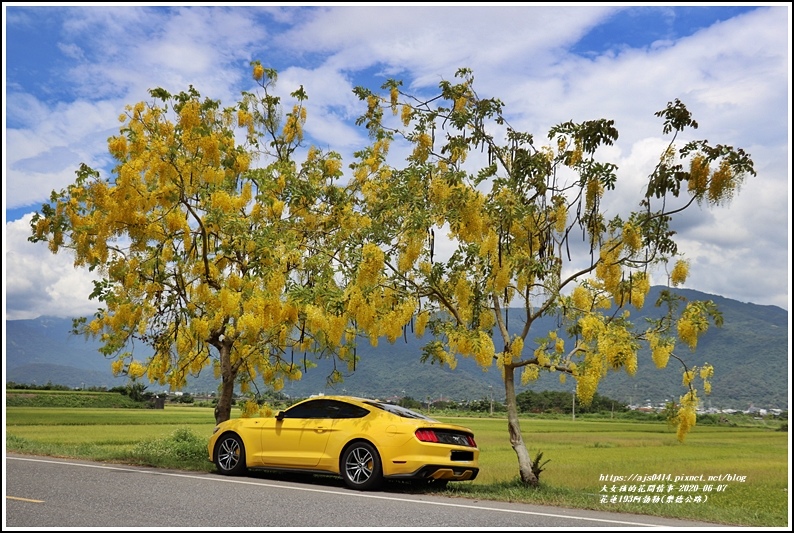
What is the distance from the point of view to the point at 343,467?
12102mm

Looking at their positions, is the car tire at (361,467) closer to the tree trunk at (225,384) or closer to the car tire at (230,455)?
the car tire at (230,455)

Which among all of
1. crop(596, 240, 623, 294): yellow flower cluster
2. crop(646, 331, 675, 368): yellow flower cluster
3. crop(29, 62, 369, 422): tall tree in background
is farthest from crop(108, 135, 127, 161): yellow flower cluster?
crop(646, 331, 675, 368): yellow flower cluster

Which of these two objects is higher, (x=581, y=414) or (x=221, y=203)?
(x=221, y=203)

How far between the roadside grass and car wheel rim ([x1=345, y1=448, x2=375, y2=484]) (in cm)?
133

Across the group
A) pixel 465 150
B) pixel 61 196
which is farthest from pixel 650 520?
pixel 61 196

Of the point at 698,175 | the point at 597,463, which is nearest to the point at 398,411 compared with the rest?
the point at 698,175

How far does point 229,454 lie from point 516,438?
5445 millimetres

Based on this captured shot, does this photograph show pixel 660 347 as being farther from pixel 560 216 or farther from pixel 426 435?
pixel 426 435

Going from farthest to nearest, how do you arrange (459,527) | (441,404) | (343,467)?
(441,404), (343,467), (459,527)

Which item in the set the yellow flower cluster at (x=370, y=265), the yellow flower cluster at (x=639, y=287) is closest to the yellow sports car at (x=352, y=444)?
the yellow flower cluster at (x=370, y=265)

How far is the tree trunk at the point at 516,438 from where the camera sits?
13.5m

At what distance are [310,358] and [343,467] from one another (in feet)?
27.6

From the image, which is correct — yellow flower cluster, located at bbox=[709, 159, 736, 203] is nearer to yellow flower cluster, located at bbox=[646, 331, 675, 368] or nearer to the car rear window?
yellow flower cluster, located at bbox=[646, 331, 675, 368]

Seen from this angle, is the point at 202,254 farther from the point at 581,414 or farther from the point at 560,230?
the point at 581,414
